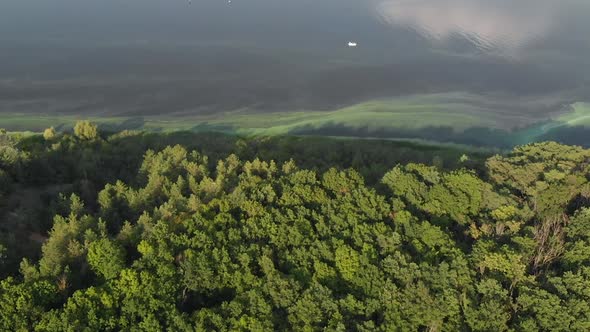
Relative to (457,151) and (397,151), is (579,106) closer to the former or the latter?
(457,151)

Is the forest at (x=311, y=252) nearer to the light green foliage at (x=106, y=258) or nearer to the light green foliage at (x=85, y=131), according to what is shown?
the light green foliage at (x=106, y=258)

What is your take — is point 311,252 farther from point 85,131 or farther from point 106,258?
point 85,131

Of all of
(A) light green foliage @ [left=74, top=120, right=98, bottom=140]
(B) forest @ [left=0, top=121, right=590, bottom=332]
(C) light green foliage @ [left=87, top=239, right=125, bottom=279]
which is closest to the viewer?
(B) forest @ [left=0, top=121, right=590, bottom=332]

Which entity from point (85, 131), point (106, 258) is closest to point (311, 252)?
point (106, 258)

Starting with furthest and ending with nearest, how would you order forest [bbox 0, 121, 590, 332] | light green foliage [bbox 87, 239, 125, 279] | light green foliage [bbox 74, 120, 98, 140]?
1. light green foliage [bbox 74, 120, 98, 140]
2. light green foliage [bbox 87, 239, 125, 279]
3. forest [bbox 0, 121, 590, 332]

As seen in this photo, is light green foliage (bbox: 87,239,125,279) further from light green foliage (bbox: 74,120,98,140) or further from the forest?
light green foliage (bbox: 74,120,98,140)

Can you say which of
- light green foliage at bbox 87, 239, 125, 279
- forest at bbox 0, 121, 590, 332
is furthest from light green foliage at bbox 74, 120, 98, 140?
light green foliage at bbox 87, 239, 125, 279

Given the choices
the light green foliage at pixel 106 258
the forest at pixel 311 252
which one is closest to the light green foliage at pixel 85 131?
the forest at pixel 311 252

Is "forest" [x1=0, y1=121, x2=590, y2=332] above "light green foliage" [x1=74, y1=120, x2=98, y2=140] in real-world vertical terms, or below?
below
